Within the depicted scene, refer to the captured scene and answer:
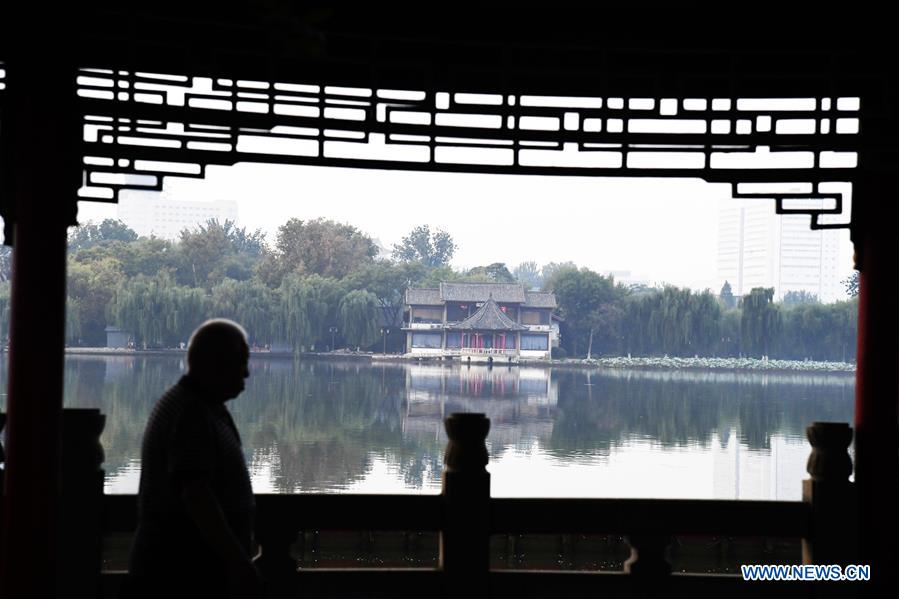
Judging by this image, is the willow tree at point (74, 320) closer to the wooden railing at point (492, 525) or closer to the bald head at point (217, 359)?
the wooden railing at point (492, 525)

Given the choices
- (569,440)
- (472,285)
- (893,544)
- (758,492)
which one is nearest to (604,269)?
(472,285)

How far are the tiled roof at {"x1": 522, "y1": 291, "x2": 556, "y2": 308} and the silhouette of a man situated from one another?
4441cm

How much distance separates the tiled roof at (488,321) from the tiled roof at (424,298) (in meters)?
1.26

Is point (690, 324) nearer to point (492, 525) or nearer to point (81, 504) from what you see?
point (492, 525)

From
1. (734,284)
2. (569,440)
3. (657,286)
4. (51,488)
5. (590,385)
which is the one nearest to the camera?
(51,488)

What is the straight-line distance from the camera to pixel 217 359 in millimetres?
1884

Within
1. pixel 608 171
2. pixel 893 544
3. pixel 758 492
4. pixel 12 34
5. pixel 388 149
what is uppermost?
pixel 388 149

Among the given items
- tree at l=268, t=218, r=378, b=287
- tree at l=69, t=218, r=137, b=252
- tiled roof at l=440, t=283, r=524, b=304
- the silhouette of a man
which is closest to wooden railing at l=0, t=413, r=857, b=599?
the silhouette of a man

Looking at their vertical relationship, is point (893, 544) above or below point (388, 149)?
below

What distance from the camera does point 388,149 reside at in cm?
4831

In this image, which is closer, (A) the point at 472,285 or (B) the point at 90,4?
(B) the point at 90,4

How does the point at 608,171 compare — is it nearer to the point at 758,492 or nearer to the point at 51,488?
the point at 51,488

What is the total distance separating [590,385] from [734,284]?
7584cm

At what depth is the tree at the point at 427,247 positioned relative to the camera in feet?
194
